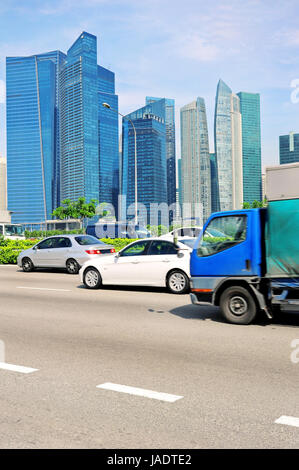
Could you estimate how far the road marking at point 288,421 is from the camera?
12.5 ft

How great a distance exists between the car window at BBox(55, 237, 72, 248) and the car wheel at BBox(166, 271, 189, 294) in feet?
23.5

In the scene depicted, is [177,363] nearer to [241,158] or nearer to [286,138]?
[286,138]

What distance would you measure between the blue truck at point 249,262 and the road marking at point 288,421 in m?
3.63

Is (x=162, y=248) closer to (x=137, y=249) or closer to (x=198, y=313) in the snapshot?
(x=137, y=249)

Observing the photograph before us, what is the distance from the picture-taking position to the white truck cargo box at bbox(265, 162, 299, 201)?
727 cm

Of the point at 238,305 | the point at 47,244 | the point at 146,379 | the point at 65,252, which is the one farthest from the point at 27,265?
the point at 146,379

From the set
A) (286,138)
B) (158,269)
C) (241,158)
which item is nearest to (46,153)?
(241,158)

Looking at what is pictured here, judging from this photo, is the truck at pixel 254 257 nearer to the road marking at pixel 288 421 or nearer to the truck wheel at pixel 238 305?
the truck wheel at pixel 238 305

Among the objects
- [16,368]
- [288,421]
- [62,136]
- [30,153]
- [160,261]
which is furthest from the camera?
[30,153]

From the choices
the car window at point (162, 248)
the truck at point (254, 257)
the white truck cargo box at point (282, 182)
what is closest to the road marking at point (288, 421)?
the truck at point (254, 257)

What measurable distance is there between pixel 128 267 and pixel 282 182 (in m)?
6.10

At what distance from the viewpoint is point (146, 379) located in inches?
200
